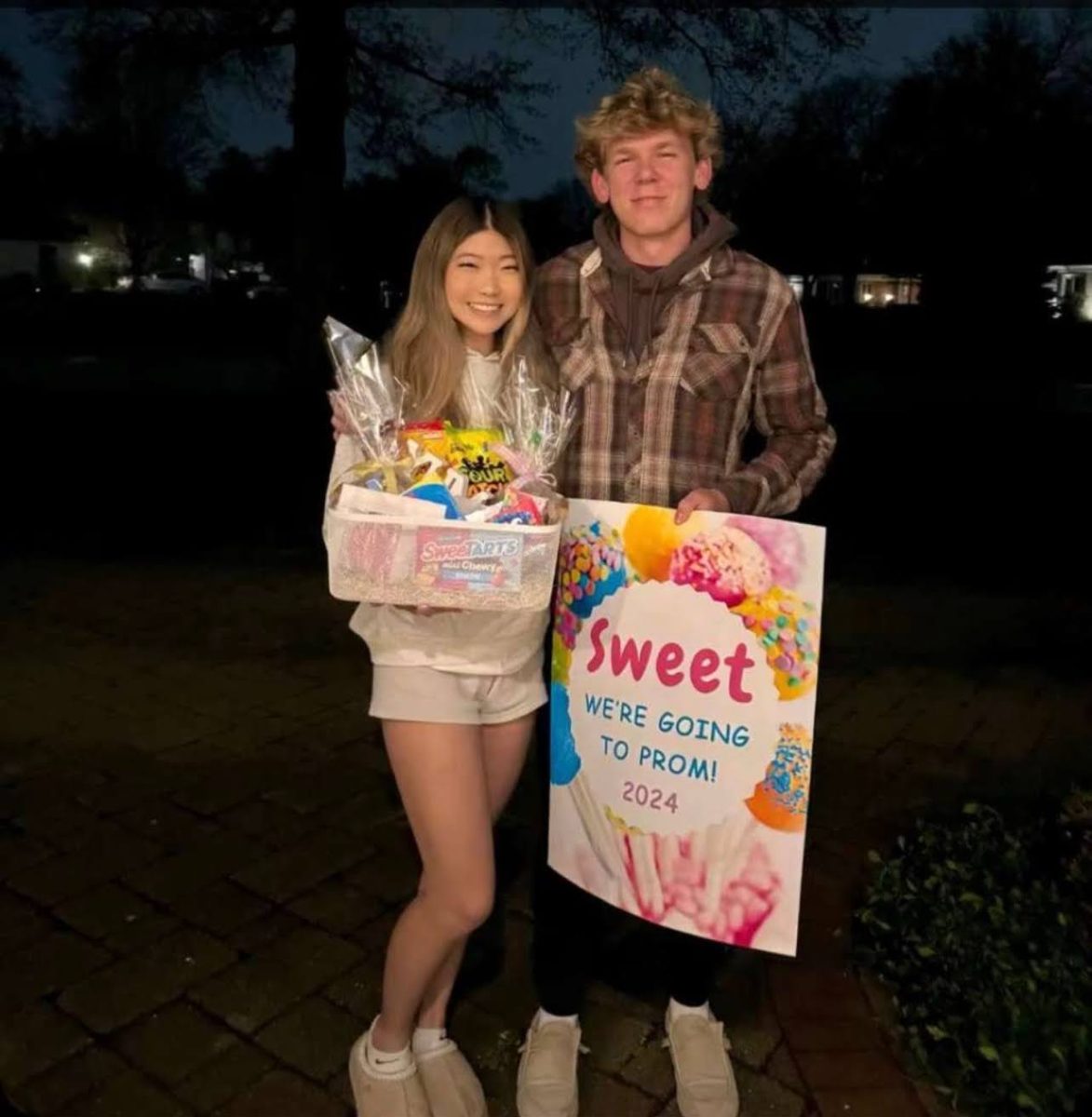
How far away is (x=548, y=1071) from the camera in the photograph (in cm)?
276

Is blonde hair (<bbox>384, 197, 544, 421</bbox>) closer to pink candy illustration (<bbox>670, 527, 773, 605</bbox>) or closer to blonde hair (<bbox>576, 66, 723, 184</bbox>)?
blonde hair (<bbox>576, 66, 723, 184</bbox>)

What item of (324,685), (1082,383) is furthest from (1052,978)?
(1082,383)

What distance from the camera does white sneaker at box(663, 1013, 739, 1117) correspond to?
2699mm

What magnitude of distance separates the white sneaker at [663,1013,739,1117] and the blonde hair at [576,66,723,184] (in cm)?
206

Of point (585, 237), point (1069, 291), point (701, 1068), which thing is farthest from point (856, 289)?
point (701, 1068)

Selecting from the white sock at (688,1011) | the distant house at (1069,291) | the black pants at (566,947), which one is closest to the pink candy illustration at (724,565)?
the black pants at (566,947)

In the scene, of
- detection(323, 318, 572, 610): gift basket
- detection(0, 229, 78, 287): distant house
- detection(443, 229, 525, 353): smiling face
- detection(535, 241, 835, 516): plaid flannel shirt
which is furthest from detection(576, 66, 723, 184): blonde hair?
detection(0, 229, 78, 287): distant house

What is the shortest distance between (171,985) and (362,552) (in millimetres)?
1672

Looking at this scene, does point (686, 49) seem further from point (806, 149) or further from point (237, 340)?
point (806, 149)

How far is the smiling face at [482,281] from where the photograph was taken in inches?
94.1

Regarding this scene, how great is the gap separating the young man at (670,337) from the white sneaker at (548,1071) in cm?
2

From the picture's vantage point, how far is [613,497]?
2.60 metres

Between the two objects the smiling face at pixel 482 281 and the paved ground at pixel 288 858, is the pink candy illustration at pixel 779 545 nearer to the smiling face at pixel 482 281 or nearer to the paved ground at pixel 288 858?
the smiling face at pixel 482 281

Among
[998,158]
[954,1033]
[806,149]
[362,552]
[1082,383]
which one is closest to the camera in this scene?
[362,552]
